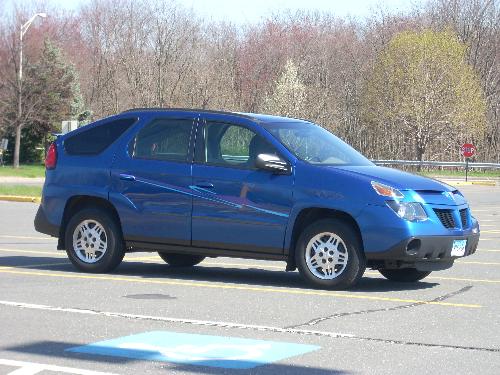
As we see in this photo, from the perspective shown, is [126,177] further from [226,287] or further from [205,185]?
[226,287]

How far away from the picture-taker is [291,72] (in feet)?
225

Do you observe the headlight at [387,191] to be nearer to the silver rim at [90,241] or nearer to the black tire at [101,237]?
the black tire at [101,237]

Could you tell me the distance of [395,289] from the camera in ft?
38.3

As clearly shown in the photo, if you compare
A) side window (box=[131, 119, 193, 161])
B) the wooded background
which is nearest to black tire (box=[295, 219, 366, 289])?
side window (box=[131, 119, 193, 161])

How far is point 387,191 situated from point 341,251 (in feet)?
2.54

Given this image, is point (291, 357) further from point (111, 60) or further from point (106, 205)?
point (111, 60)

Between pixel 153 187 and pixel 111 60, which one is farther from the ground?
pixel 111 60

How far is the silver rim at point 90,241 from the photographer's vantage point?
12.6m

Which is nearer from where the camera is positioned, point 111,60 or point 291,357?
point 291,357

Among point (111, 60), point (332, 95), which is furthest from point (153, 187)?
point (111, 60)

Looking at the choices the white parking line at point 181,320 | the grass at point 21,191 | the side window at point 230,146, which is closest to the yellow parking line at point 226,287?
the side window at point 230,146

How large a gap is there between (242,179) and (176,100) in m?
55.2

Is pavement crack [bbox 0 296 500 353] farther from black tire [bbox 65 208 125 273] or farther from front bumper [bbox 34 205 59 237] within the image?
front bumper [bbox 34 205 59 237]

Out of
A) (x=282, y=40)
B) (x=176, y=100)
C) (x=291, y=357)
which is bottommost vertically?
(x=291, y=357)
